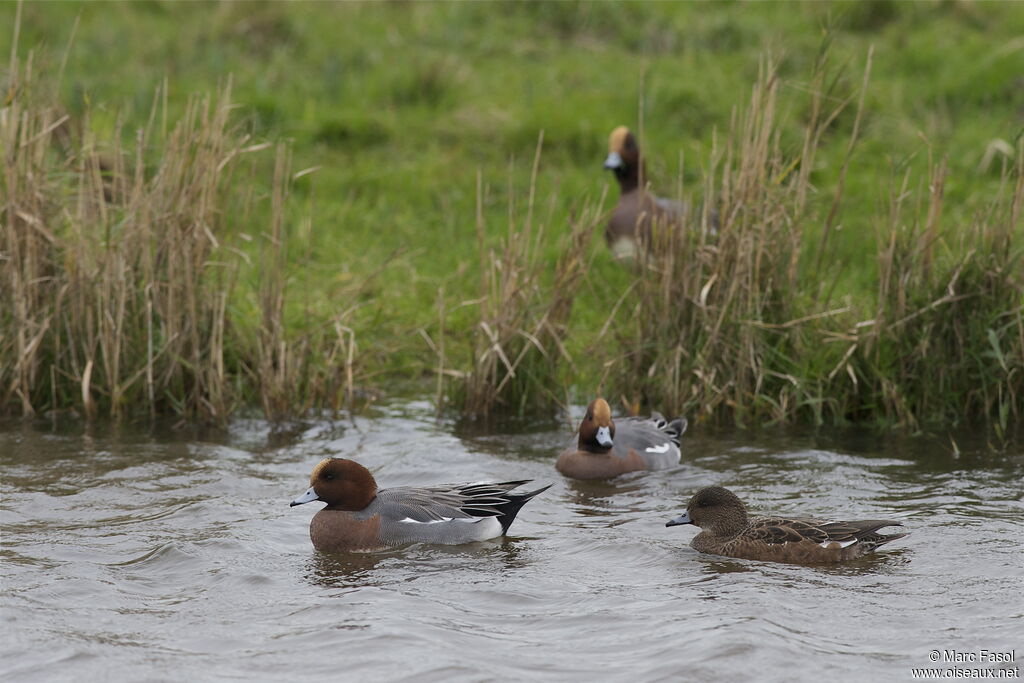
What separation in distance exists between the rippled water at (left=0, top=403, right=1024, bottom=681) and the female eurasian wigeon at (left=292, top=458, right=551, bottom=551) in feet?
0.30

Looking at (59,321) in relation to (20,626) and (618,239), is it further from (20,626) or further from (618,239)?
(618,239)

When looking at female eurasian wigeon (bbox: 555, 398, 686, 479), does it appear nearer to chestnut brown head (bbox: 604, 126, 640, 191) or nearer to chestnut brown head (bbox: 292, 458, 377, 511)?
chestnut brown head (bbox: 292, 458, 377, 511)

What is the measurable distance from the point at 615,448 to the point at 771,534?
1.72 meters

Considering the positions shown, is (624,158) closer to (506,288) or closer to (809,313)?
(809,313)

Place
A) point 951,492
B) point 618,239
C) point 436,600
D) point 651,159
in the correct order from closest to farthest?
point 436,600, point 951,492, point 618,239, point 651,159

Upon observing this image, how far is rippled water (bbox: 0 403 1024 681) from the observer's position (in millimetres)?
5207

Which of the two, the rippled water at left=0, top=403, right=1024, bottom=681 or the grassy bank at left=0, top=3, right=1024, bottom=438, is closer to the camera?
the rippled water at left=0, top=403, right=1024, bottom=681

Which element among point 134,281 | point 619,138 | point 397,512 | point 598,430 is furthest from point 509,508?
point 619,138

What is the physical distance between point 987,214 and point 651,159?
4.17 m

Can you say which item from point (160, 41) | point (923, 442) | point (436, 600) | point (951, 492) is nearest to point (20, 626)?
point (436, 600)

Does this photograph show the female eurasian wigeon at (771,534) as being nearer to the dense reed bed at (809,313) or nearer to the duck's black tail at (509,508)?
the duck's black tail at (509,508)

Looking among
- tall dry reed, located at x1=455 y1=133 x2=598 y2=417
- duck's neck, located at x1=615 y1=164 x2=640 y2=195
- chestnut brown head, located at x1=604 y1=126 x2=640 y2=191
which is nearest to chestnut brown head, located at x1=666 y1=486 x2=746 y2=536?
tall dry reed, located at x1=455 y1=133 x2=598 y2=417

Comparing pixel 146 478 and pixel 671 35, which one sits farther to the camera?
pixel 671 35

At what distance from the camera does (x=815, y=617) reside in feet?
18.3
